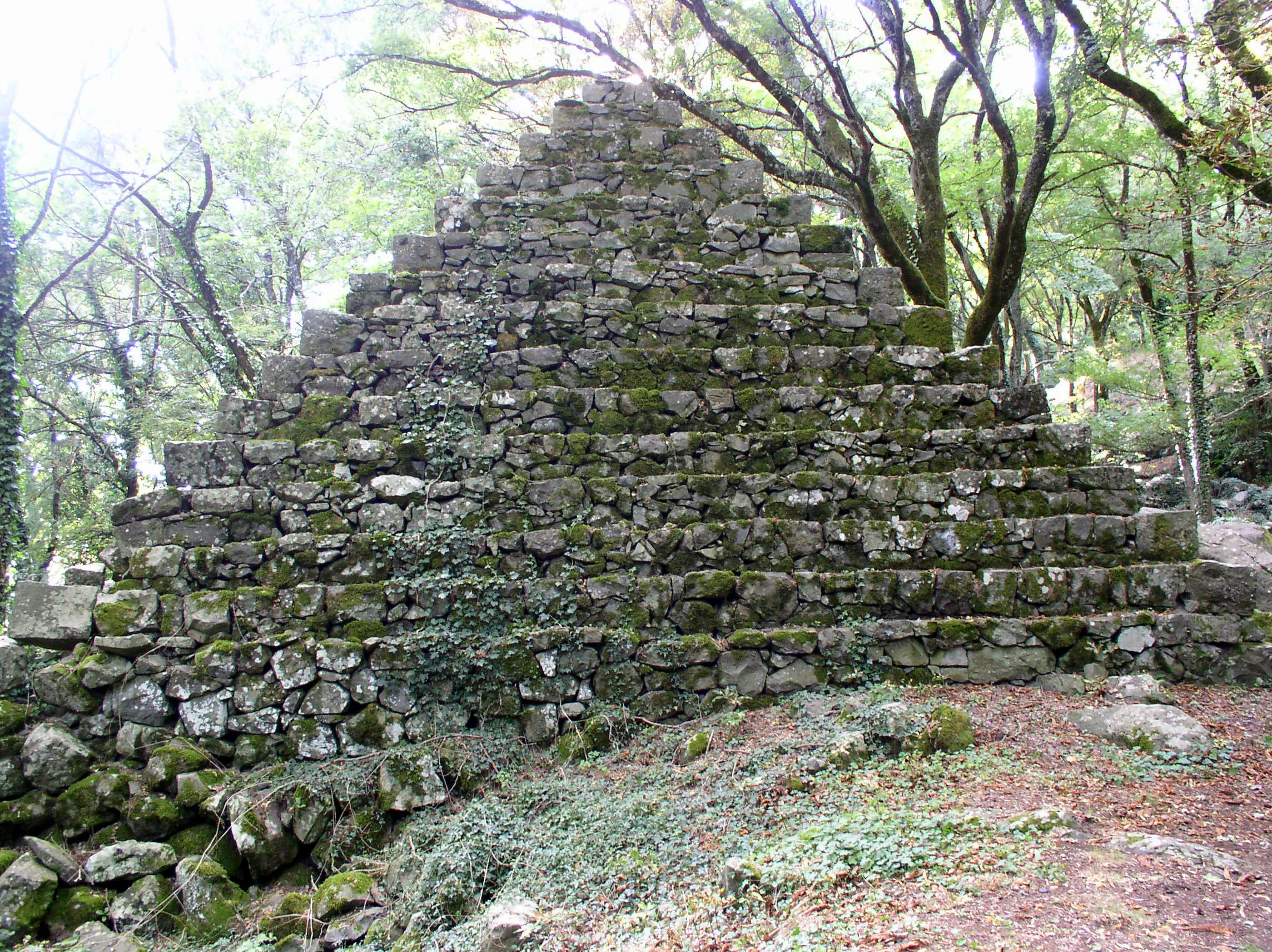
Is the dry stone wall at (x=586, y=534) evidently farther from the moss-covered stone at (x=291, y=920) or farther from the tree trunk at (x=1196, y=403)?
the tree trunk at (x=1196, y=403)

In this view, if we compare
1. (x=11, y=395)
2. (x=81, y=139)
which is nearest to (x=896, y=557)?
(x=11, y=395)

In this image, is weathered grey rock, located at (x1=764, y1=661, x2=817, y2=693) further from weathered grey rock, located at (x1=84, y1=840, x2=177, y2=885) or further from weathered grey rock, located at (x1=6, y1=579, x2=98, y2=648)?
weathered grey rock, located at (x1=6, y1=579, x2=98, y2=648)

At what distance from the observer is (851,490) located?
18.4ft

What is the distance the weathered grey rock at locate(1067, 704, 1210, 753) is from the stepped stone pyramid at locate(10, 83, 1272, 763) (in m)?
0.74

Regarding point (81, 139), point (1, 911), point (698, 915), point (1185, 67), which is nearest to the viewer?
point (698, 915)

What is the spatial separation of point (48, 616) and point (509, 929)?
4113mm

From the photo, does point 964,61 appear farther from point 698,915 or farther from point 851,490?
point 698,915

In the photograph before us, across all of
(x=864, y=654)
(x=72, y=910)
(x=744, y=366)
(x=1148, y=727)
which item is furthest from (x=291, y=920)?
(x=744, y=366)

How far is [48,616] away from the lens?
486 cm

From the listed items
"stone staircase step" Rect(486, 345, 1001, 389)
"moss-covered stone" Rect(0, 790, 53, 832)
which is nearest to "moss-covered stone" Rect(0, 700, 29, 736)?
"moss-covered stone" Rect(0, 790, 53, 832)

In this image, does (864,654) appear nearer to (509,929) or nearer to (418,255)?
(509,929)

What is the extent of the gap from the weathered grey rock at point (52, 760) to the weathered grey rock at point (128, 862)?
61 cm

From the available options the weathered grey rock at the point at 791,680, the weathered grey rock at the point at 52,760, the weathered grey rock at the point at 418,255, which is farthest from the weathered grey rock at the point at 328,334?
the weathered grey rock at the point at 791,680

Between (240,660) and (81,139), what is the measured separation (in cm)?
1241
